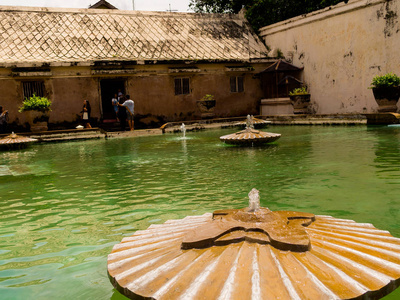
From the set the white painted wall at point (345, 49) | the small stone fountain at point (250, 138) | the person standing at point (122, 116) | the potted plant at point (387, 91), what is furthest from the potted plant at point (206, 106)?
the small stone fountain at point (250, 138)

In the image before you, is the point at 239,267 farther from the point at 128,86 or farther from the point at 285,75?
the point at 285,75

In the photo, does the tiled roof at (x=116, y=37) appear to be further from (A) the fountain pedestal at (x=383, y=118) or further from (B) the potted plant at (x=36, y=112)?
(A) the fountain pedestal at (x=383, y=118)

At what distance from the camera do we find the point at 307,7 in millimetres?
21922

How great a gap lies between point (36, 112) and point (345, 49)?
13.1m

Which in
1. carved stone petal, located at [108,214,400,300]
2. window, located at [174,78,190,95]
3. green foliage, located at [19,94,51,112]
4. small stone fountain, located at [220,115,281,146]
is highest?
window, located at [174,78,190,95]

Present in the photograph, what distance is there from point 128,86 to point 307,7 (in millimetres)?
12136

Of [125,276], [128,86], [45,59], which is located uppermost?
[45,59]

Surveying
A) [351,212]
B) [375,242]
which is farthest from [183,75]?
[375,242]

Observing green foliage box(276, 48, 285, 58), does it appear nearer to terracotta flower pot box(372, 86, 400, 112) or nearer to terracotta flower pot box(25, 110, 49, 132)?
terracotta flower pot box(372, 86, 400, 112)

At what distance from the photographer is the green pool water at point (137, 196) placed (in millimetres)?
2625

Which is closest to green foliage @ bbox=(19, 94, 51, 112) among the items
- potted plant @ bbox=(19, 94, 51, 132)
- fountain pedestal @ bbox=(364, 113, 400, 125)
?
potted plant @ bbox=(19, 94, 51, 132)

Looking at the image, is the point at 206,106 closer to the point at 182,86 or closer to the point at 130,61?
the point at 182,86

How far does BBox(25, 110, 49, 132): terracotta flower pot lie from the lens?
1390 cm

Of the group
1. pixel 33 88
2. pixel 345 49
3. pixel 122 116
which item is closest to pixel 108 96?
pixel 33 88
